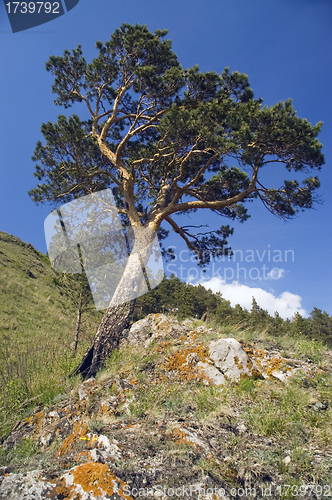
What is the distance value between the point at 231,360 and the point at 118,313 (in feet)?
10.3

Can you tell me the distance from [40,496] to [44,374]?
340 centimetres

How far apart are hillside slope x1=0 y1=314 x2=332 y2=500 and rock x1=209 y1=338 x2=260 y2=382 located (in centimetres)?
2

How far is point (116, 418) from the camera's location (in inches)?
144

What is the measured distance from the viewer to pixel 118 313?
684 centimetres

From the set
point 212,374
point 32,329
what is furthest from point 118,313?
point 32,329

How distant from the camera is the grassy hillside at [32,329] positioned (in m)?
4.66

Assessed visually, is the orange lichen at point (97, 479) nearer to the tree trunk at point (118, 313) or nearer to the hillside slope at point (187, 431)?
the hillside slope at point (187, 431)

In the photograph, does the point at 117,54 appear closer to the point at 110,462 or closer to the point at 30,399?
the point at 30,399

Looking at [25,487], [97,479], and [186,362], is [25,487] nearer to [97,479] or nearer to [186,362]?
[97,479]

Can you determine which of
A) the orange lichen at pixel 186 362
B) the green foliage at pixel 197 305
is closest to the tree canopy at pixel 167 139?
the orange lichen at pixel 186 362

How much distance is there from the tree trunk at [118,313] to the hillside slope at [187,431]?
0.71m

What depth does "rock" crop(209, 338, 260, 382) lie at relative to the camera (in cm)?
445

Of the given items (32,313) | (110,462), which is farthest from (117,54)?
(32,313)

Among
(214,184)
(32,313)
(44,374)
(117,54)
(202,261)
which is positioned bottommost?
(44,374)
